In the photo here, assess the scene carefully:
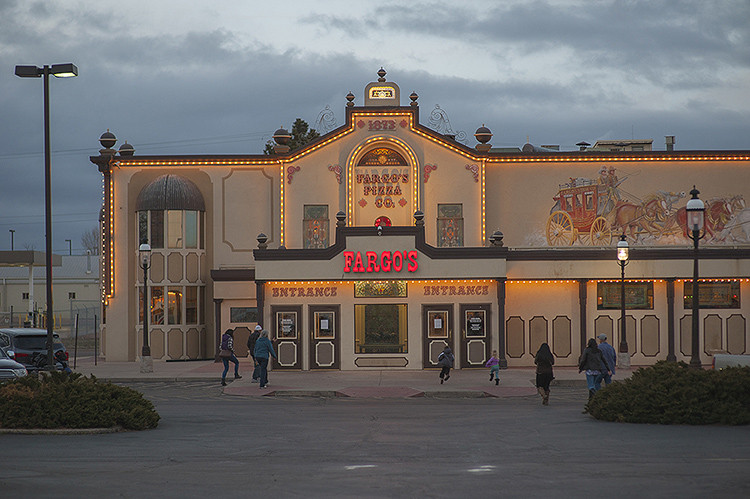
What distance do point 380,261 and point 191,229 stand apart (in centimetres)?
894

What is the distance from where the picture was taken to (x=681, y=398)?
17781 mm

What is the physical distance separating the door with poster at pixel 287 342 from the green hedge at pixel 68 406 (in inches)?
574

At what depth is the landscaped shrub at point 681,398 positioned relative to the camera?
17.5 m

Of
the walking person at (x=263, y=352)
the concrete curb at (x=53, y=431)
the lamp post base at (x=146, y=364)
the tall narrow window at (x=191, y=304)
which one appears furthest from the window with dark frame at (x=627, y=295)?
the concrete curb at (x=53, y=431)

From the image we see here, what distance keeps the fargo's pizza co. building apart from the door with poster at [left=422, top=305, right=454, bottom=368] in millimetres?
50

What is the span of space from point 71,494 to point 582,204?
2813cm

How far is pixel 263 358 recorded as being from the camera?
26797mm

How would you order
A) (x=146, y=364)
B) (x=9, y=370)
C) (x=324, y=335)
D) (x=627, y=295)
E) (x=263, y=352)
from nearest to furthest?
1. (x=9, y=370)
2. (x=263, y=352)
3. (x=146, y=364)
4. (x=324, y=335)
5. (x=627, y=295)

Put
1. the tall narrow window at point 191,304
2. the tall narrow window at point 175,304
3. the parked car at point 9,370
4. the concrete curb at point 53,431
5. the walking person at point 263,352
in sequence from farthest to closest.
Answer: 1. the tall narrow window at point 191,304
2. the tall narrow window at point 175,304
3. the walking person at point 263,352
4. the parked car at point 9,370
5. the concrete curb at point 53,431

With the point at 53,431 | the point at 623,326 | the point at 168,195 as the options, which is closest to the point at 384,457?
the point at 53,431

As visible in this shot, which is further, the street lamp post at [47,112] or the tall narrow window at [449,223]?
the tall narrow window at [449,223]

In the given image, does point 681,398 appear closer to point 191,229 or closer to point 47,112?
point 47,112

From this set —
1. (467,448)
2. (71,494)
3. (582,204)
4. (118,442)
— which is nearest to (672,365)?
(467,448)

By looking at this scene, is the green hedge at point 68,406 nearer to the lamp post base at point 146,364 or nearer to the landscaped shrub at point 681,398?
the landscaped shrub at point 681,398
